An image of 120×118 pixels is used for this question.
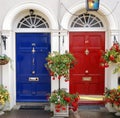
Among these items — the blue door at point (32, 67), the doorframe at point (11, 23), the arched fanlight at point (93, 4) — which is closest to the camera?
the arched fanlight at point (93, 4)

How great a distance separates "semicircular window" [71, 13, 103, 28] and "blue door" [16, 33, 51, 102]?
3.45 feet

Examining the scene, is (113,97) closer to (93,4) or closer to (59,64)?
(59,64)

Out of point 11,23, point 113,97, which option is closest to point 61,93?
point 113,97

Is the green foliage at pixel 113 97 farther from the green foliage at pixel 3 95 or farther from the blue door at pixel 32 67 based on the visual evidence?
the green foliage at pixel 3 95

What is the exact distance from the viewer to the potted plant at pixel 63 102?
862cm

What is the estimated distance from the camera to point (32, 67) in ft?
32.7

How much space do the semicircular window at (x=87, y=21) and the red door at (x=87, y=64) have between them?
0.29 metres

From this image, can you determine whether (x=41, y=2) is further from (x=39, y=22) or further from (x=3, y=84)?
(x=3, y=84)

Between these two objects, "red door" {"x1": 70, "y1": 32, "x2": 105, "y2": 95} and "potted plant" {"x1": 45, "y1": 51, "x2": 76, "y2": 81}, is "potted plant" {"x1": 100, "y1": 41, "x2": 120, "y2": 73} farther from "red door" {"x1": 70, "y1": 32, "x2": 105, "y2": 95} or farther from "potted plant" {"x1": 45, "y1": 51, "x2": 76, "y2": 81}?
"potted plant" {"x1": 45, "y1": 51, "x2": 76, "y2": 81}

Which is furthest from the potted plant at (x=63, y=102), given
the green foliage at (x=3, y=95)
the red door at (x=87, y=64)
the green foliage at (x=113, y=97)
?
the green foliage at (x=3, y=95)

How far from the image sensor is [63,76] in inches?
356

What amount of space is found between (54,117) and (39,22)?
10.4 ft

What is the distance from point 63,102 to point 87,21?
286 cm

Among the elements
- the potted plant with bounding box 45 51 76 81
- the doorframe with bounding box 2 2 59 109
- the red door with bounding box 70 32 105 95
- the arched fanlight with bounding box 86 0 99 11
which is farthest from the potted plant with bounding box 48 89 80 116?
the arched fanlight with bounding box 86 0 99 11
